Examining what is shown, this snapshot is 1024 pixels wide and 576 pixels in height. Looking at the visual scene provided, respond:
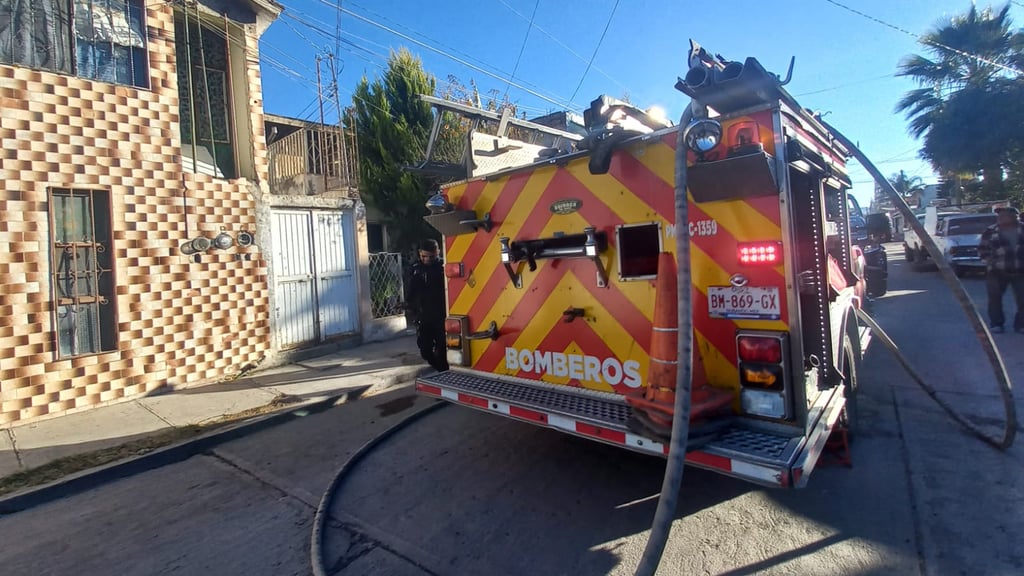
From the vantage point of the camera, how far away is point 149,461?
15.5ft

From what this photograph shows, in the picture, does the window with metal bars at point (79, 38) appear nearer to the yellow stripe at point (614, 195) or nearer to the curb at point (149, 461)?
the curb at point (149, 461)

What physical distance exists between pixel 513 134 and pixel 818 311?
10.9 m

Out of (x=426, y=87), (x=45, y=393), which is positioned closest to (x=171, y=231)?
(x=45, y=393)

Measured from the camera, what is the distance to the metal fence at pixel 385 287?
1065 cm

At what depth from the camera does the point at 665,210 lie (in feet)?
10.5

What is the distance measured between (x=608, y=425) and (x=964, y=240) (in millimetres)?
17401

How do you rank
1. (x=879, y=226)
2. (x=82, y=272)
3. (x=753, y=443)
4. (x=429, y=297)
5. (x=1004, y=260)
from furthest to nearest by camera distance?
1. (x=1004, y=260)
2. (x=82, y=272)
3. (x=429, y=297)
4. (x=879, y=226)
5. (x=753, y=443)

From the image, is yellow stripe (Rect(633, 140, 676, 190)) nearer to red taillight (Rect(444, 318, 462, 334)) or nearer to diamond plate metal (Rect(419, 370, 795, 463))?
diamond plate metal (Rect(419, 370, 795, 463))

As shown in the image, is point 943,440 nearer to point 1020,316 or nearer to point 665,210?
point 665,210

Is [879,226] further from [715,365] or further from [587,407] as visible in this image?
[587,407]

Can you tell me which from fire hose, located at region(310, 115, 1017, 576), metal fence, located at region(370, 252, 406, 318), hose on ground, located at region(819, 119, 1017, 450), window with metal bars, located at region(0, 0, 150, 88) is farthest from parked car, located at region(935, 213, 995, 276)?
window with metal bars, located at region(0, 0, 150, 88)

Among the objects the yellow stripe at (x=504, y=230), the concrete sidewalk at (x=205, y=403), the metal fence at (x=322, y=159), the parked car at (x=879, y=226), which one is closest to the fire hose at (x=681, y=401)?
the yellow stripe at (x=504, y=230)

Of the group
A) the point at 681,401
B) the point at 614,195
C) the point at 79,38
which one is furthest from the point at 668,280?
the point at 79,38

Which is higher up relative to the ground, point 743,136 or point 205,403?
point 743,136
